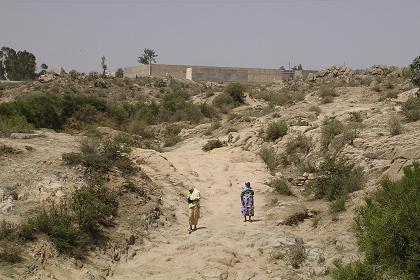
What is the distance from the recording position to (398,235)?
8.27m

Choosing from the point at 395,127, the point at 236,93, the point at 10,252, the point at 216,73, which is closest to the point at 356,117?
the point at 395,127

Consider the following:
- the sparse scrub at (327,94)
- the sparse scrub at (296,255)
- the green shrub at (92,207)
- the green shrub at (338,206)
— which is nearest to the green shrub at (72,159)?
the green shrub at (92,207)

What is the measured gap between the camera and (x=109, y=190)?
1294 centimetres

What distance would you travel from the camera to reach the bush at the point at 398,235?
805 centimetres

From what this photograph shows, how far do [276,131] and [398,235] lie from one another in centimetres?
1273

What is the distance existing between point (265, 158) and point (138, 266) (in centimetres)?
951

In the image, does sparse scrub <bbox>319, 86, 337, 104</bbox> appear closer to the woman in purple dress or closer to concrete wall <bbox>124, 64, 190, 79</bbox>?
the woman in purple dress

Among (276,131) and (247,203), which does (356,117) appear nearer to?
(276,131)

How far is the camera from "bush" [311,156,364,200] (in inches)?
536

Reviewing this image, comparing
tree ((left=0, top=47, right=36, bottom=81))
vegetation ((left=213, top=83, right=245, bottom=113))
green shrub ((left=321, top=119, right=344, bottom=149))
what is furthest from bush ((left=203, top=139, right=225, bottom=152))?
tree ((left=0, top=47, right=36, bottom=81))

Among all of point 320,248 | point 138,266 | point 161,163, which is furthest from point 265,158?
point 138,266

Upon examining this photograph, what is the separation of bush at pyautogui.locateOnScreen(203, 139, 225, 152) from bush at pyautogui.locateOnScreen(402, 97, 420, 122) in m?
7.53

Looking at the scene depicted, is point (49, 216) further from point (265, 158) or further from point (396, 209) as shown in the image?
point (265, 158)

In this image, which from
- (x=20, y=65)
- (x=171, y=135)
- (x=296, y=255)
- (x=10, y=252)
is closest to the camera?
(x=10, y=252)
